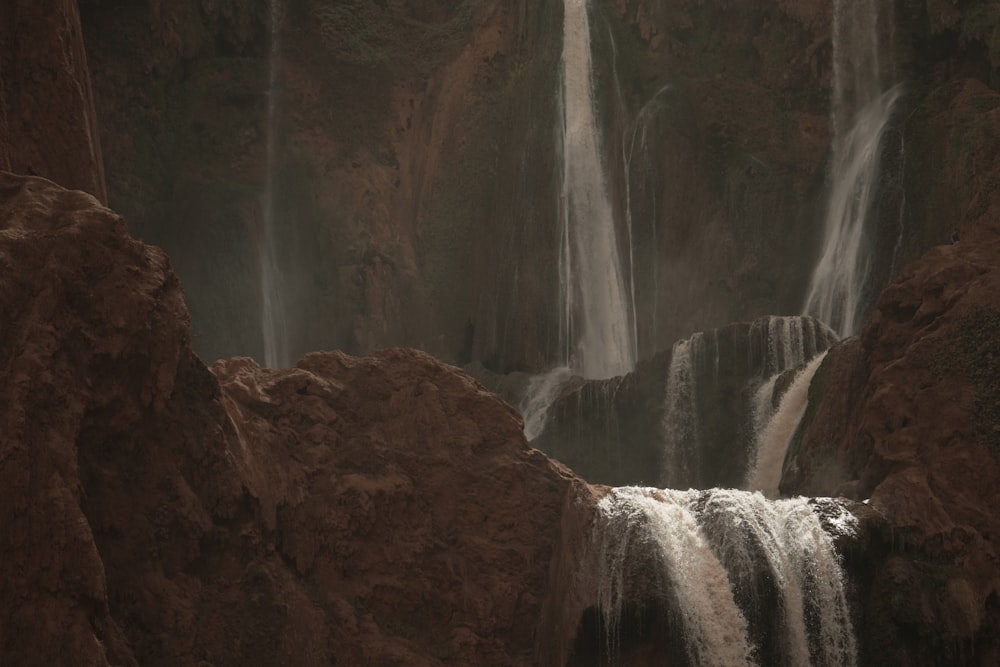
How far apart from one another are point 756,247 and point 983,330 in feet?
61.2

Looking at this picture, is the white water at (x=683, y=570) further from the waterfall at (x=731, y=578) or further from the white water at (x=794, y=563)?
the white water at (x=794, y=563)

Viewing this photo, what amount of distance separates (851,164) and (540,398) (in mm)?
11147

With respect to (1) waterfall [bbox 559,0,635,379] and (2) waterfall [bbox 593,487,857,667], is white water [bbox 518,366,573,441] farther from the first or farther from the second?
(2) waterfall [bbox 593,487,857,667]

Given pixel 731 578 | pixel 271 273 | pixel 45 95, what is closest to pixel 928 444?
pixel 731 578

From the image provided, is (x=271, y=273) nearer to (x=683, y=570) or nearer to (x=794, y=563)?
(x=683, y=570)

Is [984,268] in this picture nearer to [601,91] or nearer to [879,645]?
[879,645]

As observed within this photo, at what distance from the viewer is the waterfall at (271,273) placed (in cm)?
→ 4534

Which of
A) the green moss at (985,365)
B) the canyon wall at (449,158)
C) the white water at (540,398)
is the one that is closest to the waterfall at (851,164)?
the canyon wall at (449,158)

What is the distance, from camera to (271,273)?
151 ft

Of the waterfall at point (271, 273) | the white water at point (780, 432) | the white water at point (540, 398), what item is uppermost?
the waterfall at point (271, 273)

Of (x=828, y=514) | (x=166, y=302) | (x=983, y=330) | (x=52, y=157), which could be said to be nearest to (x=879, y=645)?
(x=828, y=514)

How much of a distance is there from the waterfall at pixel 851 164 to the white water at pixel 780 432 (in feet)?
15.5

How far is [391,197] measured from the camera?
48.6 meters

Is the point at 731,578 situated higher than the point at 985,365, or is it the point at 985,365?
the point at 985,365
